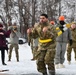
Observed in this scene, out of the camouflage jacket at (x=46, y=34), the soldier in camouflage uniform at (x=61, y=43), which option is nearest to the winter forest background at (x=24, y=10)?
the soldier in camouflage uniform at (x=61, y=43)

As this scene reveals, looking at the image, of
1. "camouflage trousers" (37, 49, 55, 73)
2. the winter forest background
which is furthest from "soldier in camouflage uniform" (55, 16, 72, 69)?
the winter forest background

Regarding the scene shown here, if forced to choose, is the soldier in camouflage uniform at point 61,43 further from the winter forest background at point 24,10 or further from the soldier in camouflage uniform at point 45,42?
the winter forest background at point 24,10

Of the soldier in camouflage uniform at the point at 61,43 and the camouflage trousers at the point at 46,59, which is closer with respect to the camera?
the camouflage trousers at the point at 46,59

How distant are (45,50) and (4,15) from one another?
4767 centimetres

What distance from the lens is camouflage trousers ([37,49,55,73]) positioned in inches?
368

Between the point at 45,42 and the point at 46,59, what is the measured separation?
0.47 meters

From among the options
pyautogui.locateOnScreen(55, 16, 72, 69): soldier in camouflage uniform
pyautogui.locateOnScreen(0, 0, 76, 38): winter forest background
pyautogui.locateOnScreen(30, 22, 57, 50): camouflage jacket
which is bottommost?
pyautogui.locateOnScreen(0, 0, 76, 38): winter forest background

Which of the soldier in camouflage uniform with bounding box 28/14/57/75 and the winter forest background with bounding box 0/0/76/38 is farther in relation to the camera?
the winter forest background with bounding box 0/0/76/38

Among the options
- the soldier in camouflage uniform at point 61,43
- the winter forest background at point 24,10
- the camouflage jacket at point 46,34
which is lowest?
the winter forest background at point 24,10

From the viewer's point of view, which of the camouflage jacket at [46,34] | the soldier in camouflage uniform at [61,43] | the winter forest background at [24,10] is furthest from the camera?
the winter forest background at [24,10]

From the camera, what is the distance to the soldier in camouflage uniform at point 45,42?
9.33m

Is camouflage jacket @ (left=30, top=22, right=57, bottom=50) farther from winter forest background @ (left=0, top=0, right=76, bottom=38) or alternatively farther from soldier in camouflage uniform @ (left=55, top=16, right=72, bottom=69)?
winter forest background @ (left=0, top=0, right=76, bottom=38)

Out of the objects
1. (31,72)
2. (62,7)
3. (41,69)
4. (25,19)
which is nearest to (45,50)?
(41,69)

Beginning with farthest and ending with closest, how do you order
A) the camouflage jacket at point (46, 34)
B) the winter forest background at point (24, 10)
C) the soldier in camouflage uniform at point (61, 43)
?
the winter forest background at point (24, 10)
the soldier in camouflage uniform at point (61, 43)
the camouflage jacket at point (46, 34)
